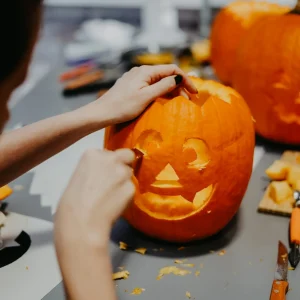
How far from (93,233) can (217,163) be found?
0.29 metres

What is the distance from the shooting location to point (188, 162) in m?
0.82

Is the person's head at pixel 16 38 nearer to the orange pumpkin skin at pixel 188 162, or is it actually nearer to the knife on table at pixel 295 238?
the orange pumpkin skin at pixel 188 162

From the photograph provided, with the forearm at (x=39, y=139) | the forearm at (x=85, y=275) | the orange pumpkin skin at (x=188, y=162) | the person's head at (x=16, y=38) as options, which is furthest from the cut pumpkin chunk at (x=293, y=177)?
the person's head at (x=16, y=38)

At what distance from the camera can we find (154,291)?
0.78m

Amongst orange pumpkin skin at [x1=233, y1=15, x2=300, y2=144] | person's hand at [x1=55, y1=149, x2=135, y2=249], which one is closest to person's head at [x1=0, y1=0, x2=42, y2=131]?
person's hand at [x1=55, y1=149, x2=135, y2=249]

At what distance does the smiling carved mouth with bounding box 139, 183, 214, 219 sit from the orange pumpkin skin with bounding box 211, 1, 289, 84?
2.07ft

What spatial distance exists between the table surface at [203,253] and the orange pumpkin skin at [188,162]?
0.04 m

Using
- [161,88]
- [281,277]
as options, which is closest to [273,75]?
[161,88]

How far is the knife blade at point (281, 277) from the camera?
727 millimetres

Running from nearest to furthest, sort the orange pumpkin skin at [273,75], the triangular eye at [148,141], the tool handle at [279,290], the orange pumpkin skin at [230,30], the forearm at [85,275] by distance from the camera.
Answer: the forearm at [85,275] < the tool handle at [279,290] < the triangular eye at [148,141] < the orange pumpkin skin at [273,75] < the orange pumpkin skin at [230,30]

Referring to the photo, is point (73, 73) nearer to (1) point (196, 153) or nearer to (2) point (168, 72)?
(2) point (168, 72)

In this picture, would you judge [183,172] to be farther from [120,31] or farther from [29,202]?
[120,31]

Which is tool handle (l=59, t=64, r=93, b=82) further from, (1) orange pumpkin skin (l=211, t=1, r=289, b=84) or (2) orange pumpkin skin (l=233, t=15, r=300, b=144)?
(2) orange pumpkin skin (l=233, t=15, r=300, b=144)

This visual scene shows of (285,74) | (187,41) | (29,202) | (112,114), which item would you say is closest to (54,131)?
(112,114)
